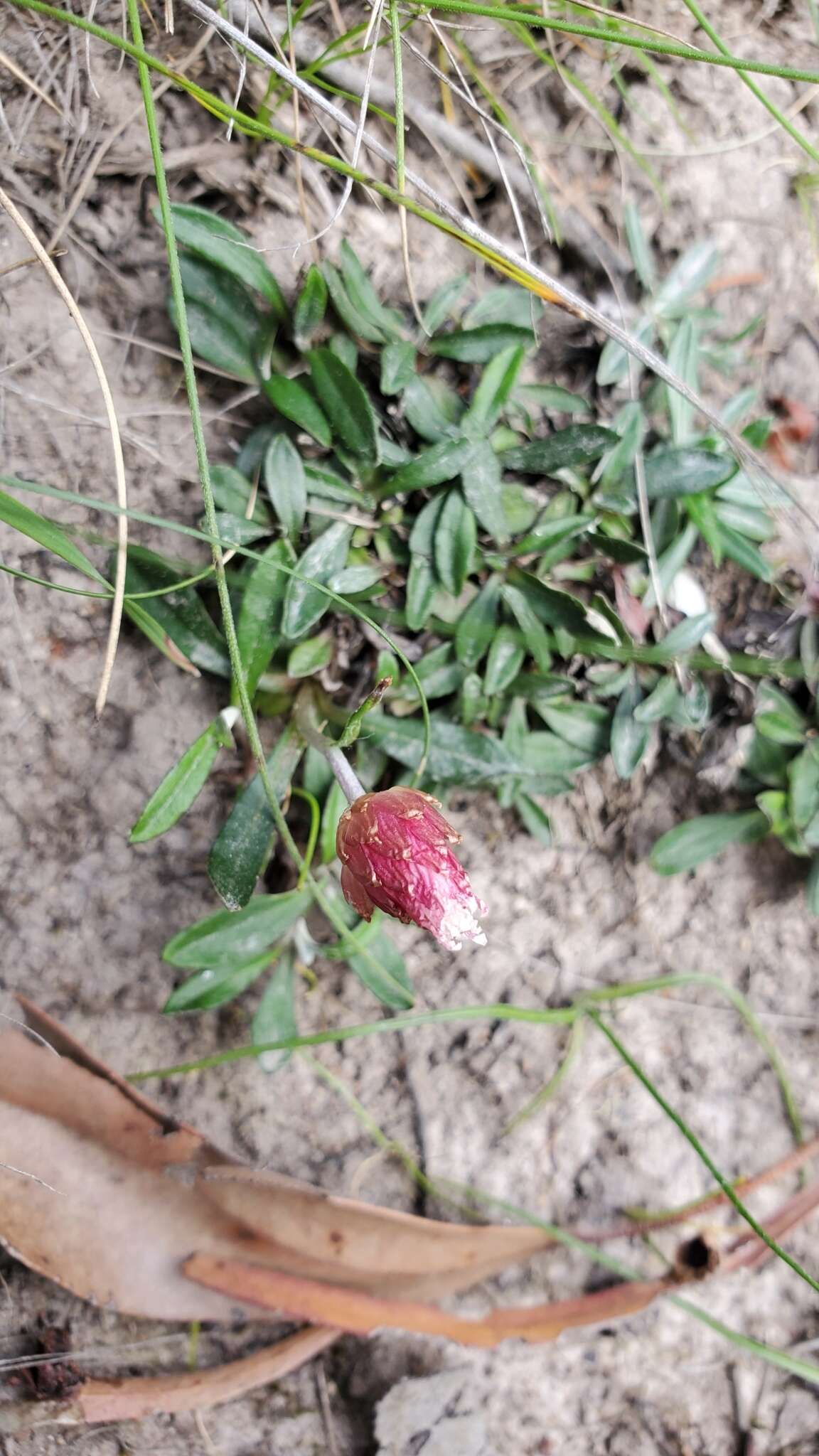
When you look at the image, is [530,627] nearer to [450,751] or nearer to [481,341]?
[450,751]

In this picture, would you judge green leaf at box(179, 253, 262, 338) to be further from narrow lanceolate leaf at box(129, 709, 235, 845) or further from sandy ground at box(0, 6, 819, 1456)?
narrow lanceolate leaf at box(129, 709, 235, 845)

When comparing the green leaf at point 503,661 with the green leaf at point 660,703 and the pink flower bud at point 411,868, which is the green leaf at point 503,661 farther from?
the pink flower bud at point 411,868

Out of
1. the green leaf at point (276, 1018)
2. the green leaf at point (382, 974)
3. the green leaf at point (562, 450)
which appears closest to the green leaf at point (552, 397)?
the green leaf at point (562, 450)

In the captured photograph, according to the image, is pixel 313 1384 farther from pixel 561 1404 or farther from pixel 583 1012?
pixel 583 1012

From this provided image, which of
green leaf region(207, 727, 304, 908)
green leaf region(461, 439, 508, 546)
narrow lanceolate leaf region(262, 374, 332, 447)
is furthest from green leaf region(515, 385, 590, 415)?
green leaf region(207, 727, 304, 908)

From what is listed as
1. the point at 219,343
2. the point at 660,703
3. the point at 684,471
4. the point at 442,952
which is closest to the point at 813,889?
the point at 660,703

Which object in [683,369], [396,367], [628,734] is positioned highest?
[683,369]
